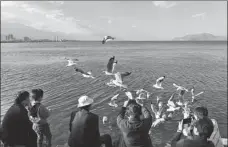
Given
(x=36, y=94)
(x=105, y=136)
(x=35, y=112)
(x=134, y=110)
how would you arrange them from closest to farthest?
(x=134, y=110) → (x=105, y=136) → (x=36, y=94) → (x=35, y=112)

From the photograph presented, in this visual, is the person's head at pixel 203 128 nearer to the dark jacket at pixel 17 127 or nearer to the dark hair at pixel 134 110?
the dark hair at pixel 134 110

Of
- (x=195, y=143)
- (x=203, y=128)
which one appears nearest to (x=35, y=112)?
(x=195, y=143)

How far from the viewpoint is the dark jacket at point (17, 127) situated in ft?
17.8

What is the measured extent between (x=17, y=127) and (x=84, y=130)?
1.70 meters

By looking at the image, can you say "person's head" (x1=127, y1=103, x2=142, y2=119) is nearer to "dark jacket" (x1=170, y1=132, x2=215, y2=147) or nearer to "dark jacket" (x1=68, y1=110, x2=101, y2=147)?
"dark jacket" (x1=68, y1=110, x2=101, y2=147)

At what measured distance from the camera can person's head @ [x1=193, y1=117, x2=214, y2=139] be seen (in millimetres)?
4453

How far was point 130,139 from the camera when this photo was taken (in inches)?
196

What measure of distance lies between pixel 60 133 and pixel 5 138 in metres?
7.45

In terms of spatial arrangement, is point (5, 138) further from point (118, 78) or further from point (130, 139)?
point (118, 78)

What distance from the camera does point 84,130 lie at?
5117 millimetres

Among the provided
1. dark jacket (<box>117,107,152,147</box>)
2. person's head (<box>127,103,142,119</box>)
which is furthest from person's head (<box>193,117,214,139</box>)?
person's head (<box>127,103,142,119</box>)

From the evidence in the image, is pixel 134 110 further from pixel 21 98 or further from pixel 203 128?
pixel 21 98

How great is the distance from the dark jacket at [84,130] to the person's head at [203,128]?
2.16 meters

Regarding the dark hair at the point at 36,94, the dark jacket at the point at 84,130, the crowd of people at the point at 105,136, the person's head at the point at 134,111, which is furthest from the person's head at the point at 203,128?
the dark hair at the point at 36,94
